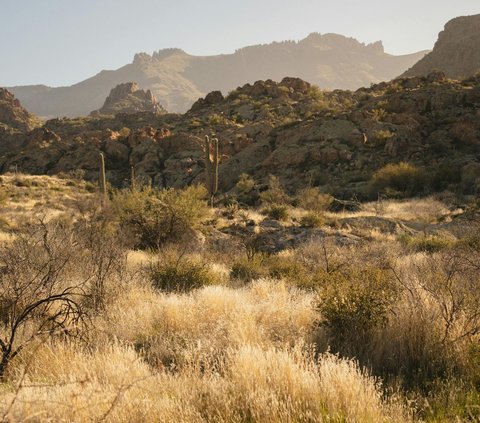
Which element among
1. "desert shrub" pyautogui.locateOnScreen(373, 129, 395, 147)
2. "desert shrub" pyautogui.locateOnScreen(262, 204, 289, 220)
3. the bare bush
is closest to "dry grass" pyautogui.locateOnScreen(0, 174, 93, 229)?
"desert shrub" pyautogui.locateOnScreen(262, 204, 289, 220)

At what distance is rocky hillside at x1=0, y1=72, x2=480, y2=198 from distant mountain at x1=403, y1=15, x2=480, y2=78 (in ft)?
73.7

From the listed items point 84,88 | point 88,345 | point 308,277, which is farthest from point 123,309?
point 84,88

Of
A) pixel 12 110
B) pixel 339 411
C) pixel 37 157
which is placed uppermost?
pixel 12 110

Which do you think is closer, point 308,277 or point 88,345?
point 88,345

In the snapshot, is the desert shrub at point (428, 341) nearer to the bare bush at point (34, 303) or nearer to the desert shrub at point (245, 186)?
the bare bush at point (34, 303)

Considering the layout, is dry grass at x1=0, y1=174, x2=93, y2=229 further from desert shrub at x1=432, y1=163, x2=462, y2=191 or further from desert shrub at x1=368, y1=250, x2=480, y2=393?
desert shrub at x1=432, y1=163, x2=462, y2=191

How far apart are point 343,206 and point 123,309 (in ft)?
52.3

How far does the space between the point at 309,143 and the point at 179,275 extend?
83.2ft

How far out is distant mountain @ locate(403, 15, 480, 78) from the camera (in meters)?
57.3

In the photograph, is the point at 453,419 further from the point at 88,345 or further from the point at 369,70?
the point at 369,70

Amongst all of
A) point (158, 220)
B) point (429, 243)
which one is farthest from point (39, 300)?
point (429, 243)

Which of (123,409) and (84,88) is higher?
(84,88)

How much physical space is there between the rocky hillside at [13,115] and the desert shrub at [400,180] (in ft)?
191

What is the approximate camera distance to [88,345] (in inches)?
172
